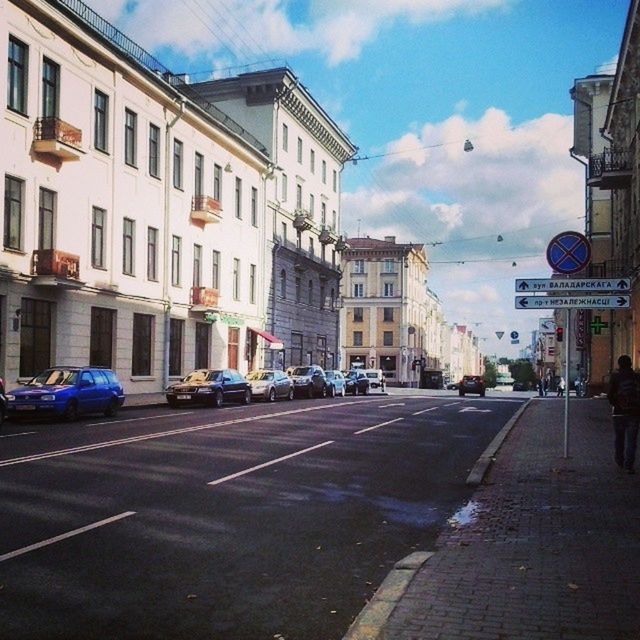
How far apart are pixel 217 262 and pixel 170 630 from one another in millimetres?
36332

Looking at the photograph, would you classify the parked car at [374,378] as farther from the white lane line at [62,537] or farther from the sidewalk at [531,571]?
the white lane line at [62,537]

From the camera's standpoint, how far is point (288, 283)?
5050 cm

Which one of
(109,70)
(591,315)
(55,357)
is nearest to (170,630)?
(55,357)

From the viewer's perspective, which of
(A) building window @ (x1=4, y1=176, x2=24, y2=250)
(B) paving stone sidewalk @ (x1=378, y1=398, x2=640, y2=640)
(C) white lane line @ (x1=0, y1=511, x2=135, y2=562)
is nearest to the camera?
(B) paving stone sidewalk @ (x1=378, y1=398, x2=640, y2=640)

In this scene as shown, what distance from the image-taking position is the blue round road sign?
11633 mm

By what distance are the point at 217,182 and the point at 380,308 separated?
5254 centimetres

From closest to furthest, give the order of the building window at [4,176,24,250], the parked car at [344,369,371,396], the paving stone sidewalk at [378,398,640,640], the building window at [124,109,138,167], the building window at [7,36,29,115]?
the paving stone sidewalk at [378,398,640,640]
the building window at [4,176,24,250]
the building window at [7,36,29,115]
the building window at [124,109,138,167]
the parked car at [344,369,371,396]

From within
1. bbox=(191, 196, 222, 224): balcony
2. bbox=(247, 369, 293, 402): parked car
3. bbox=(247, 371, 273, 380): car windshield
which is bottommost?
bbox=(247, 369, 293, 402): parked car

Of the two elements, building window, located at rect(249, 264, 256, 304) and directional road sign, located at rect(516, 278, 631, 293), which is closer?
directional road sign, located at rect(516, 278, 631, 293)

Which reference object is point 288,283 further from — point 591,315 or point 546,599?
point 546,599

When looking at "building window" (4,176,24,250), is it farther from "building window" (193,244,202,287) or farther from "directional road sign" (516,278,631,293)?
"directional road sign" (516,278,631,293)

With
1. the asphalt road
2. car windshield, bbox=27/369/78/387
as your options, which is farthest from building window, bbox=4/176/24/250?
the asphalt road

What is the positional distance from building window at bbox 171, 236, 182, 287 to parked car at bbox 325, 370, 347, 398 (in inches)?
412

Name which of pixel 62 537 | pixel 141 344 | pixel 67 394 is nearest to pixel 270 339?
pixel 141 344
